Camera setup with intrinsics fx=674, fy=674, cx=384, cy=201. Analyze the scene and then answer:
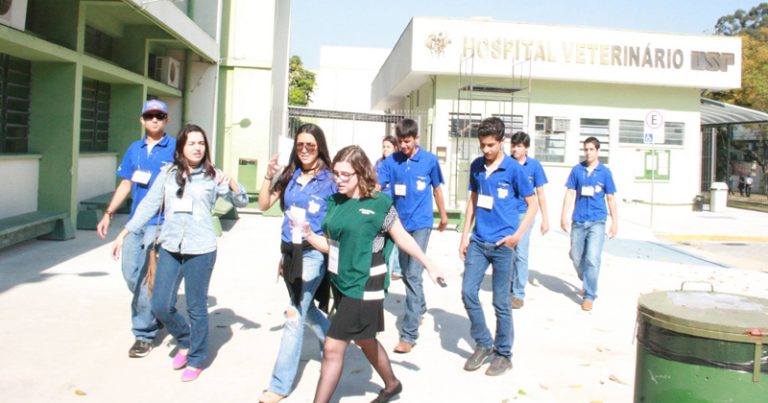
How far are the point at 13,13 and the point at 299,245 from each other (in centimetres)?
628

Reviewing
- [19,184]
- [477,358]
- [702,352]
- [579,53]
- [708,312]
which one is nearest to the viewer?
[702,352]

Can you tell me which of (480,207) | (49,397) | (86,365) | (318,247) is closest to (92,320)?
(86,365)

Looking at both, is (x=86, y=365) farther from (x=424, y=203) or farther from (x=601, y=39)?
(x=601, y=39)

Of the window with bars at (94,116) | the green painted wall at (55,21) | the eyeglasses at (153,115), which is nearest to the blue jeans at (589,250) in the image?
the eyeglasses at (153,115)

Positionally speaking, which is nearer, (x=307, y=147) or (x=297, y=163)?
(x=307, y=147)

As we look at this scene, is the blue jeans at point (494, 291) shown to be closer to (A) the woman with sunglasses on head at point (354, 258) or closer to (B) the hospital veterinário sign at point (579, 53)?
(A) the woman with sunglasses on head at point (354, 258)

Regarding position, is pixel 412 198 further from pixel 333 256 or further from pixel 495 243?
pixel 333 256

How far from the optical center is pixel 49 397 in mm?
4078

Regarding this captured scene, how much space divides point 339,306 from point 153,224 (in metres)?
1.74

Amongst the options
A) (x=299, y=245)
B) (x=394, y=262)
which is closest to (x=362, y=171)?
(x=299, y=245)

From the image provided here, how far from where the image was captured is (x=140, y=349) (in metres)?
4.95

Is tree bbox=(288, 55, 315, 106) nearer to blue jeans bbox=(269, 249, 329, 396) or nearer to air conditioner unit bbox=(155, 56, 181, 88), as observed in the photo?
air conditioner unit bbox=(155, 56, 181, 88)

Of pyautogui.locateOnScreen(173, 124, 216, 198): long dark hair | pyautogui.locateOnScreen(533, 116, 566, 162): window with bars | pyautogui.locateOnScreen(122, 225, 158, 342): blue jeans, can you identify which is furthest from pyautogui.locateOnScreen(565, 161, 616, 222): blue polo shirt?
pyautogui.locateOnScreen(533, 116, 566, 162): window with bars

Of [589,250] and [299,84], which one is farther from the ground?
[299,84]
